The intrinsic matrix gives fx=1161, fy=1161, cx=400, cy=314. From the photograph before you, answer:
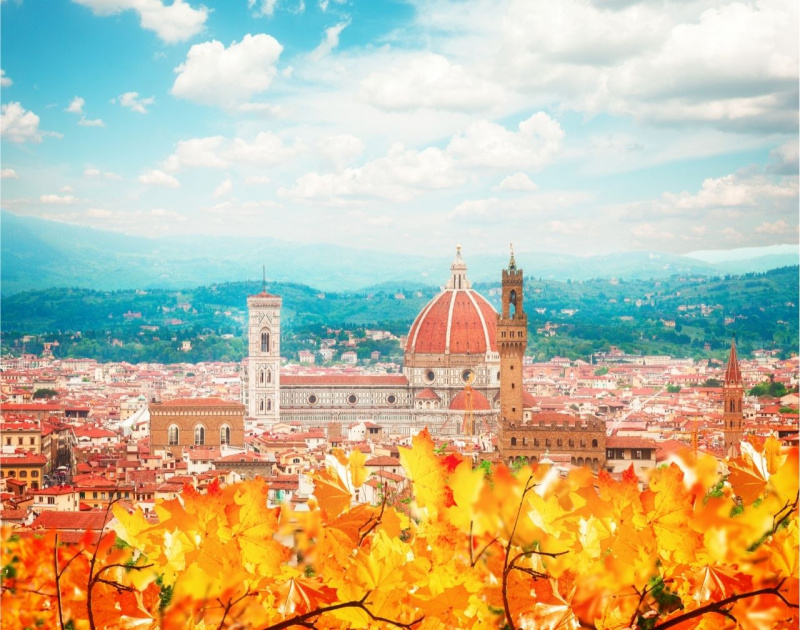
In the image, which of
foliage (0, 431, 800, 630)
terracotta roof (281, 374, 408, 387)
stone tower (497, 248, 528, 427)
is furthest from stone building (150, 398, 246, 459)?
foliage (0, 431, 800, 630)

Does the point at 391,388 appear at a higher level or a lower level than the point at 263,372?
lower

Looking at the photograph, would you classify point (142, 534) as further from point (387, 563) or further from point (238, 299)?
point (238, 299)

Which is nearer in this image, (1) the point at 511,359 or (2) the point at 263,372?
(1) the point at 511,359

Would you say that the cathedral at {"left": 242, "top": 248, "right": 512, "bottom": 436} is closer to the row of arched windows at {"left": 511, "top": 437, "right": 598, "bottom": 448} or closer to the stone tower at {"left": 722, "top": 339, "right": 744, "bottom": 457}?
the stone tower at {"left": 722, "top": 339, "right": 744, "bottom": 457}

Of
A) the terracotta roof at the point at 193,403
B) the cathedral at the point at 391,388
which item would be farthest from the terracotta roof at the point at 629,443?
the cathedral at the point at 391,388

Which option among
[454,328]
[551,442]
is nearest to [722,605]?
[551,442]

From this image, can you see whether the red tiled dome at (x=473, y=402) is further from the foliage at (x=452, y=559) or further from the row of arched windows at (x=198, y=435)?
the foliage at (x=452, y=559)

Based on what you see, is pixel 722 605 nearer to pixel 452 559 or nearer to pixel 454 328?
pixel 452 559
